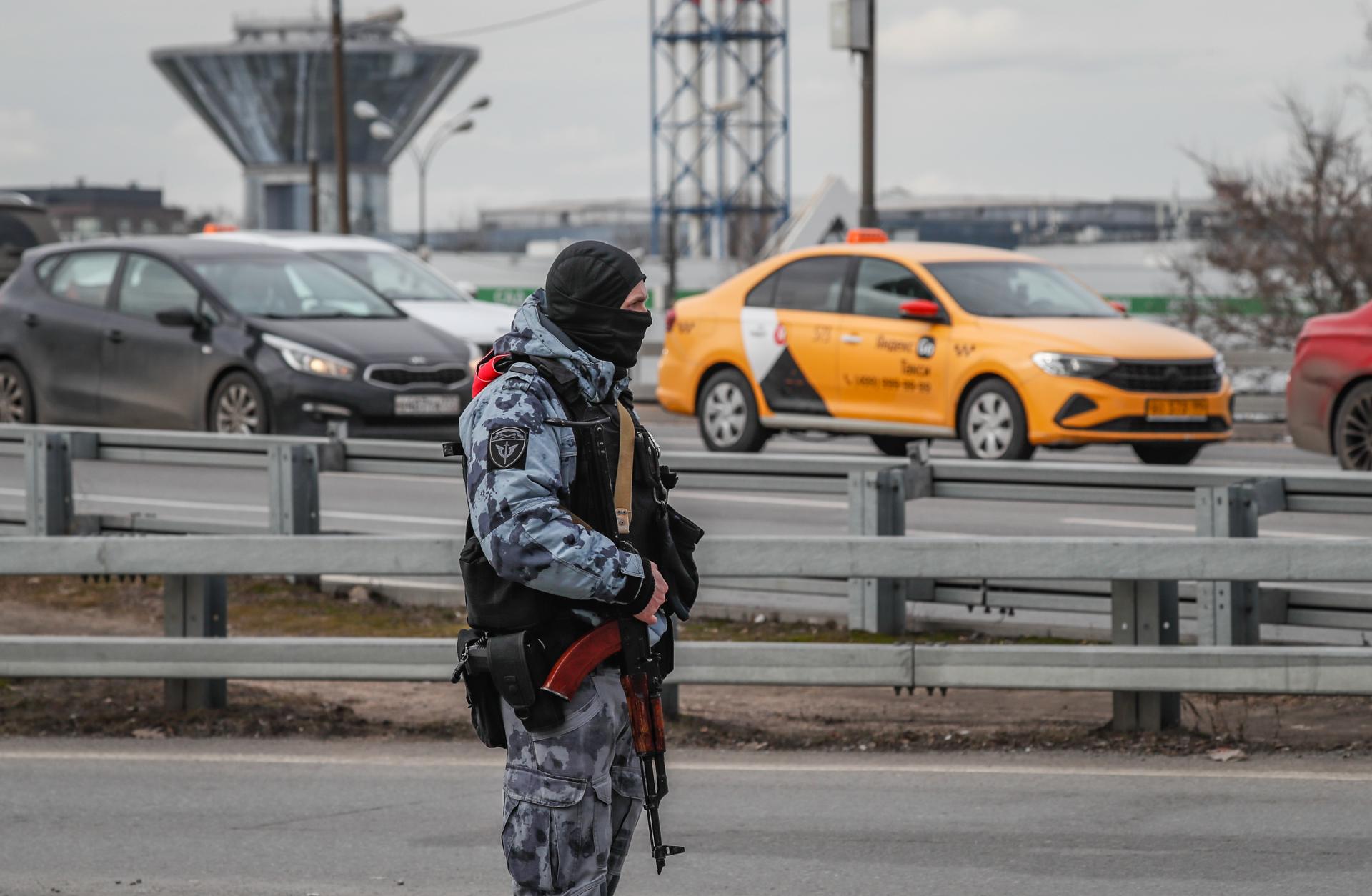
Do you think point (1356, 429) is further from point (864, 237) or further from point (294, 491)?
point (294, 491)

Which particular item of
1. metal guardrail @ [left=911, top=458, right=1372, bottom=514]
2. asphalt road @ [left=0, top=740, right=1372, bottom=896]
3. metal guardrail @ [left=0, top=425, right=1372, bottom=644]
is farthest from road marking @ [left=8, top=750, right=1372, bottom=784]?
metal guardrail @ [left=911, top=458, right=1372, bottom=514]

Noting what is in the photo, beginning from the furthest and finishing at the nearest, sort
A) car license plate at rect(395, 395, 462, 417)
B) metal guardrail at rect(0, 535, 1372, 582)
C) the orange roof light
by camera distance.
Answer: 1. the orange roof light
2. car license plate at rect(395, 395, 462, 417)
3. metal guardrail at rect(0, 535, 1372, 582)

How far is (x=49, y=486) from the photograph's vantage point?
978 cm

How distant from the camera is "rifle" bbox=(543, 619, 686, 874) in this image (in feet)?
12.5

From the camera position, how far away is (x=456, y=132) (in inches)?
1702

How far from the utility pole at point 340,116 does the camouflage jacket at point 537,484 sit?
30.5 metres

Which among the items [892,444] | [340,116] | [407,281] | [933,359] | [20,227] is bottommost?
[892,444]

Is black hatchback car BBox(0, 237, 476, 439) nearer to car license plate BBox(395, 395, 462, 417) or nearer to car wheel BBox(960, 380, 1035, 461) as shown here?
car license plate BBox(395, 395, 462, 417)

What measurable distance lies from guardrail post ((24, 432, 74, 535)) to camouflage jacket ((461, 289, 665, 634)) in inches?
255

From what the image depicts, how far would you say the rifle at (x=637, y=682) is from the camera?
12.5 ft

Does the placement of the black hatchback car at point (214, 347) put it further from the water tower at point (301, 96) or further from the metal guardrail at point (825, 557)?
the water tower at point (301, 96)

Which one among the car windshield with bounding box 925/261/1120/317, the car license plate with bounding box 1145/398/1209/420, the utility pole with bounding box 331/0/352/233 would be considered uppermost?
the utility pole with bounding box 331/0/352/233

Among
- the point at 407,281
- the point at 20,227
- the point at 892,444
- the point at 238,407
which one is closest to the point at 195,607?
the point at 238,407

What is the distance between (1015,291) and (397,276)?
603 centimetres
